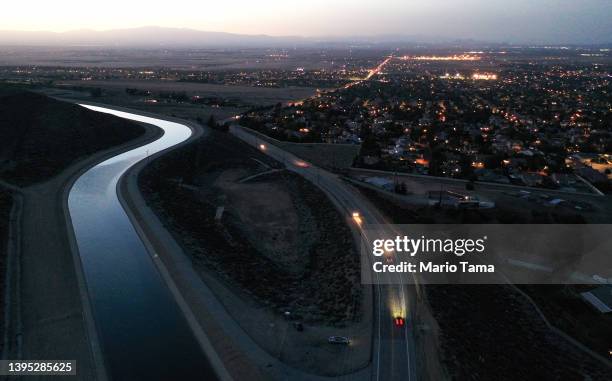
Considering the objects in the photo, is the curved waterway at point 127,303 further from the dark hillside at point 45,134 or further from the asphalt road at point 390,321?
the asphalt road at point 390,321

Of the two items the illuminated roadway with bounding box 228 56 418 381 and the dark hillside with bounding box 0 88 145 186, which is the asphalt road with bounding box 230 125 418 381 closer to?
the illuminated roadway with bounding box 228 56 418 381

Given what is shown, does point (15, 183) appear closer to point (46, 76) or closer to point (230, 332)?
point (230, 332)

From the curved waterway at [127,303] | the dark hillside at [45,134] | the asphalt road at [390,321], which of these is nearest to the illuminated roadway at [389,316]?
the asphalt road at [390,321]

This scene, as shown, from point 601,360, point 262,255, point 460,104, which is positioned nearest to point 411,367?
point 601,360

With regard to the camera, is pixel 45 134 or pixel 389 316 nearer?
pixel 389 316

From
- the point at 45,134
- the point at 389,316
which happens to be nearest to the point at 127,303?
the point at 389,316

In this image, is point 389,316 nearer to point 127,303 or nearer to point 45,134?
point 127,303
